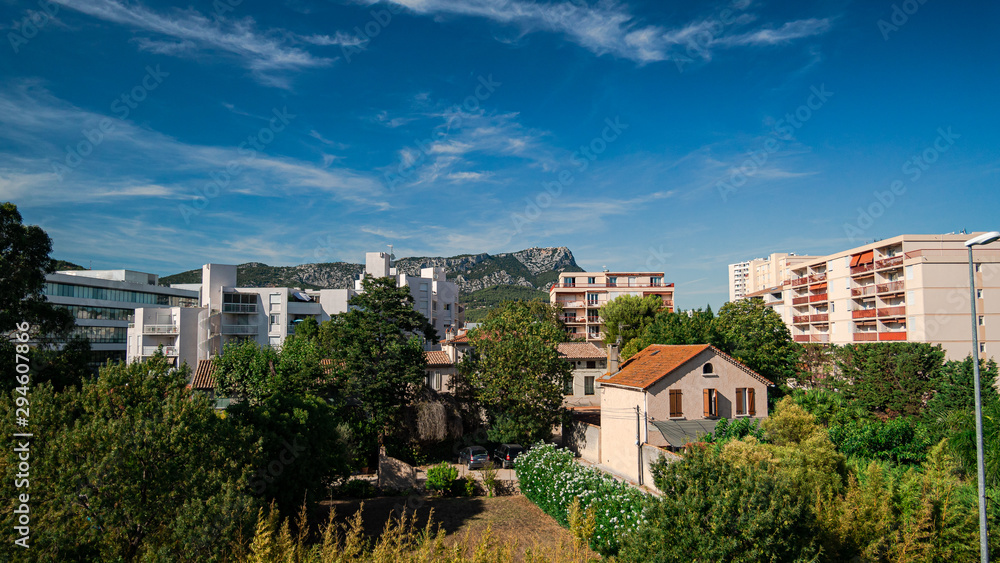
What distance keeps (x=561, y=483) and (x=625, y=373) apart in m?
10.2

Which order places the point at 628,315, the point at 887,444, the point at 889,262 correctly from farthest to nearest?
the point at 628,315, the point at 889,262, the point at 887,444

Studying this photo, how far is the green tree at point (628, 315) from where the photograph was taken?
48.8 m

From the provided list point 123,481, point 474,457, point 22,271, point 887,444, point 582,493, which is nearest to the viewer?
point 123,481

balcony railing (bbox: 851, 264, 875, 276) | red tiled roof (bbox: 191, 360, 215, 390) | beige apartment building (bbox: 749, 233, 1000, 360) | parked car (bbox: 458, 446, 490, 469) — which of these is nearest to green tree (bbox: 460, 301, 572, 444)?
parked car (bbox: 458, 446, 490, 469)

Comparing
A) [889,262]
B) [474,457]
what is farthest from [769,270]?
[474,457]

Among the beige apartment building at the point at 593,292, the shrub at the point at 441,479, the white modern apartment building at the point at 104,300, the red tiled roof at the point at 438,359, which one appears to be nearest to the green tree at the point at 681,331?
the red tiled roof at the point at 438,359

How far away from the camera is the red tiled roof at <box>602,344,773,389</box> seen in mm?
24570

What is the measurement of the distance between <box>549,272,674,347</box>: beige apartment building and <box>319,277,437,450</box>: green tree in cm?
4234

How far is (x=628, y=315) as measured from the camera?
165 ft

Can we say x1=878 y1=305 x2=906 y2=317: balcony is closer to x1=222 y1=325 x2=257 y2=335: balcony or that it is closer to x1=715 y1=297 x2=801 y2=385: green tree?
x1=715 y1=297 x2=801 y2=385: green tree

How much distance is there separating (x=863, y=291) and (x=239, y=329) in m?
63.0

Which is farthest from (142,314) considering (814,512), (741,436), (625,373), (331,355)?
(814,512)

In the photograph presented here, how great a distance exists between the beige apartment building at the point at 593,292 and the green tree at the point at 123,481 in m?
59.7

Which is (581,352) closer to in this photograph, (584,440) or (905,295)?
(584,440)
